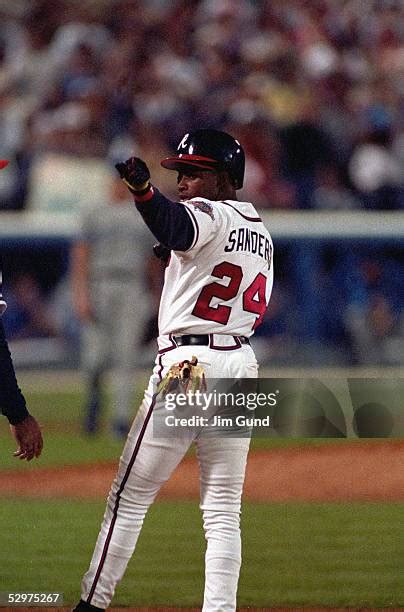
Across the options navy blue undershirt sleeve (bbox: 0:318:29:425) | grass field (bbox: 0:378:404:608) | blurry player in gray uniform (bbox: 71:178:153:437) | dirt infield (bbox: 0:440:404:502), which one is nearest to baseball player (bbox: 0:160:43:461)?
navy blue undershirt sleeve (bbox: 0:318:29:425)

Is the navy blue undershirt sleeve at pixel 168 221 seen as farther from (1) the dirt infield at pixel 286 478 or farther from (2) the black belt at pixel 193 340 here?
(1) the dirt infield at pixel 286 478

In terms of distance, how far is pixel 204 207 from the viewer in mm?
3516

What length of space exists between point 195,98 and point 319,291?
2313mm

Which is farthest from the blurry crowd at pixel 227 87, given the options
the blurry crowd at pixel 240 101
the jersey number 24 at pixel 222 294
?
the jersey number 24 at pixel 222 294

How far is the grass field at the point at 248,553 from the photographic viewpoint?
4.54 metres

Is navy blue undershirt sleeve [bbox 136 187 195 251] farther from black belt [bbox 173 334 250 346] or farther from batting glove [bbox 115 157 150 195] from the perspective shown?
black belt [bbox 173 334 250 346]

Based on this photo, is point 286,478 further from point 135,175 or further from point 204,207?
point 135,175

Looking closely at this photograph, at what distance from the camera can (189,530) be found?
576 centimetres

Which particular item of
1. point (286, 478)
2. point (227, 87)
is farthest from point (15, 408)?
point (227, 87)

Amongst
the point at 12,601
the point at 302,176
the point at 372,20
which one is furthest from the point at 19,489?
the point at 372,20

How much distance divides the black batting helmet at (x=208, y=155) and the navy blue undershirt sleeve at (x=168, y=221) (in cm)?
30

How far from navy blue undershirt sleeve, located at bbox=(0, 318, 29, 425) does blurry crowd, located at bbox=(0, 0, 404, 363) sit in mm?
5953

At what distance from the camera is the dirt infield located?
668 centimetres

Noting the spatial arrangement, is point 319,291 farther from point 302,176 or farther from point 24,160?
point 24,160
